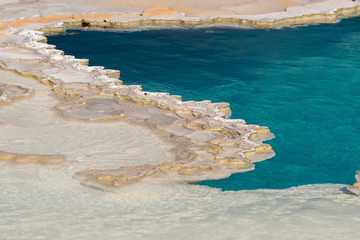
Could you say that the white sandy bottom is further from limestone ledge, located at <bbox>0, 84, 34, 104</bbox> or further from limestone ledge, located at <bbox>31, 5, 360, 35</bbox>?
limestone ledge, located at <bbox>31, 5, 360, 35</bbox>

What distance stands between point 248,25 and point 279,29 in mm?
602

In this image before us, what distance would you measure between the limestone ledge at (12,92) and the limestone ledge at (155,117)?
0.39m

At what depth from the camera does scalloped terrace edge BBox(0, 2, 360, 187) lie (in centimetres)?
538

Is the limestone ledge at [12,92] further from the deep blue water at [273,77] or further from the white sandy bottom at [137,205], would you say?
the deep blue water at [273,77]

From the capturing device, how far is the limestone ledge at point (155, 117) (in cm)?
546

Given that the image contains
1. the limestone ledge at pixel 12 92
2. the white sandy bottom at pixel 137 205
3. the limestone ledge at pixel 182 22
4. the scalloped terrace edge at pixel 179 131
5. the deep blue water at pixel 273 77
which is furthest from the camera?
the limestone ledge at pixel 182 22

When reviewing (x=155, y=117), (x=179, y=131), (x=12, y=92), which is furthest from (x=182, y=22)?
(x=179, y=131)

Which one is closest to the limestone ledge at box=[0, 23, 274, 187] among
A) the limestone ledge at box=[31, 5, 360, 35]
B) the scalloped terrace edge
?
the scalloped terrace edge

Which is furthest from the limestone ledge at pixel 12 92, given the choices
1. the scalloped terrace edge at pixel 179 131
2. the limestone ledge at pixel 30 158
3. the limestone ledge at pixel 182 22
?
the limestone ledge at pixel 182 22

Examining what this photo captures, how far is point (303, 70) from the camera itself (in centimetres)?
925

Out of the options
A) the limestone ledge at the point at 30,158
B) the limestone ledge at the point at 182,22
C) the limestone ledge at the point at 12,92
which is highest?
the limestone ledge at the point at 182,22

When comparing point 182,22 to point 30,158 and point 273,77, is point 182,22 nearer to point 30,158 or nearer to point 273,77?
point 273,77

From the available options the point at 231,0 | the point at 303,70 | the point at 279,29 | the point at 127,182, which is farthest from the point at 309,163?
the point at 231,0

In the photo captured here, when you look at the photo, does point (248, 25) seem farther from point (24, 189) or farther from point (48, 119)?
point (24, 189)
